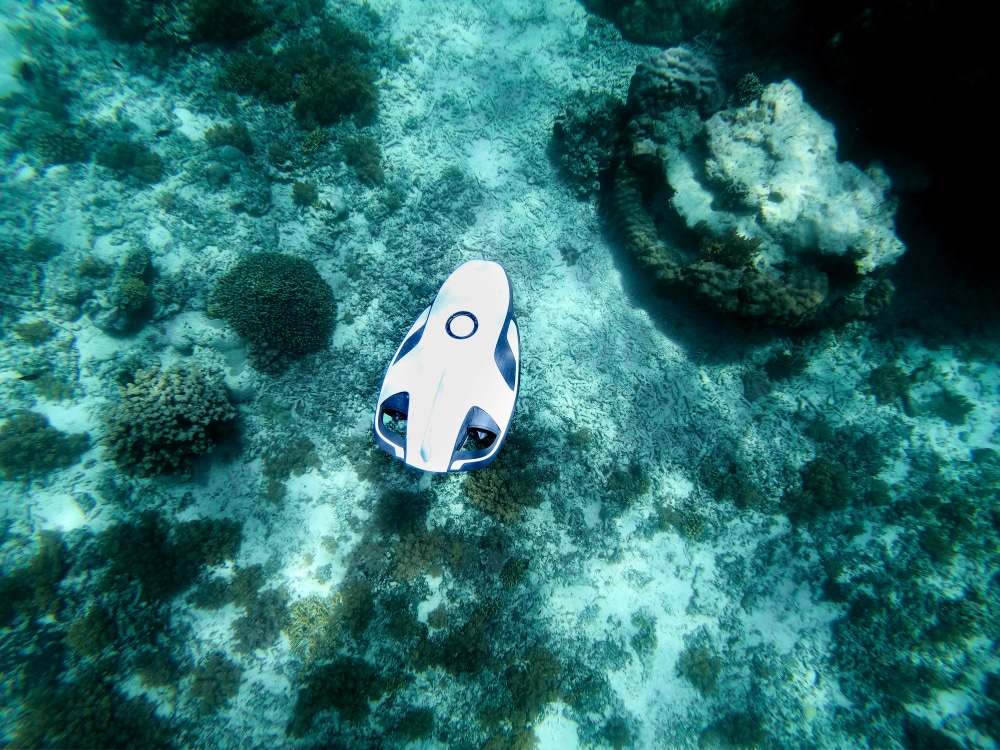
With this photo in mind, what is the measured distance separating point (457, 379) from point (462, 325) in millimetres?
791

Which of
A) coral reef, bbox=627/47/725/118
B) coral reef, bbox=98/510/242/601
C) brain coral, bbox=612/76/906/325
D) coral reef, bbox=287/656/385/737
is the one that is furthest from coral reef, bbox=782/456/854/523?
coral reef, bbox=98/510/242/601

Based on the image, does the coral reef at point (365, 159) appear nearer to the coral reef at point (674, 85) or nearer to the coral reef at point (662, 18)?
the coral reef at point (674, 85)

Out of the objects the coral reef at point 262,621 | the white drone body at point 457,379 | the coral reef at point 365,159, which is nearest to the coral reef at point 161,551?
the coral reef at point 262,621

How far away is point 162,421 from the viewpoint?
554cm

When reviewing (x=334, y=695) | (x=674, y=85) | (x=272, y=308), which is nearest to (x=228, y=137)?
(x=272, y=308)

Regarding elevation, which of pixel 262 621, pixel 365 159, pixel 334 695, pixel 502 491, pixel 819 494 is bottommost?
pixel 334 695

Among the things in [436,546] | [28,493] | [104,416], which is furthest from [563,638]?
[28,493]

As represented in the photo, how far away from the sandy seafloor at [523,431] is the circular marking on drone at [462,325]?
64.0 inches

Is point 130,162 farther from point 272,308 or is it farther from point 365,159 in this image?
point 365,159

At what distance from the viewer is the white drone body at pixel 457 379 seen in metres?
4.54

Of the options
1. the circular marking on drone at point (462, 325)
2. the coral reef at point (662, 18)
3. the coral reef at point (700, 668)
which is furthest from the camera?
the coral reef at point (662, 18)

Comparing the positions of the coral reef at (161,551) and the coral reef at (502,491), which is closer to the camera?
the coral reef at (161,551)

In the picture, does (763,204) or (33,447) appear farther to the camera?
(763,204)

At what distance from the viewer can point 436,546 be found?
5961 millimetres
